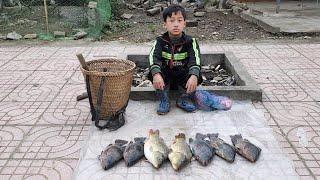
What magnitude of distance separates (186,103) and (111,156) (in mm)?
1457

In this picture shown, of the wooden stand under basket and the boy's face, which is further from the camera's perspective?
the boy's face

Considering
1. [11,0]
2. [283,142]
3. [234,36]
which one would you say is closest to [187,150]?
[283,142]

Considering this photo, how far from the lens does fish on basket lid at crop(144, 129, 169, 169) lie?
342 centimetres

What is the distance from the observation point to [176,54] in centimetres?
462

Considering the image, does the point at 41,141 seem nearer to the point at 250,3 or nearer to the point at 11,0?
the point at 11,0

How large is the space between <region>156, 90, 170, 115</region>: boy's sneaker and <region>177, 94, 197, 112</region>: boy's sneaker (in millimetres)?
140

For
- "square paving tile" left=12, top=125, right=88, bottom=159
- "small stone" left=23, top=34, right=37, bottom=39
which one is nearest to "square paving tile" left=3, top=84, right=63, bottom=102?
"square paving tile" left=12, top=125, right=88, bottom=159

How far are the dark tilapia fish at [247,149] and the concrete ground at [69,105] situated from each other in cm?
34

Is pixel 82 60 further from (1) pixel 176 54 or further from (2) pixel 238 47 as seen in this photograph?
(2) pixel 238 47

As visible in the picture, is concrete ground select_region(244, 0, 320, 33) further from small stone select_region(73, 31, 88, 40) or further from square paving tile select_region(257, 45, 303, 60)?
small stone select_region(73, 31, 88, 40)

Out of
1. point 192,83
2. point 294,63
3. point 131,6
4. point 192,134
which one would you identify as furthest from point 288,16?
point 192,134

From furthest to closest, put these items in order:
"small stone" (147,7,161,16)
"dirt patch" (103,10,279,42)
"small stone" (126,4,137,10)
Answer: "small stone" (126,4,137,10)
"small stone" (147,7,161,16)
"dirt patch" (103,10,279,42)

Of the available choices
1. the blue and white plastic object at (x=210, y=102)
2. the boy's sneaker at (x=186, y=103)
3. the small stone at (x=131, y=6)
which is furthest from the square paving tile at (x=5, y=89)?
the small stone at (x=131, y=6)

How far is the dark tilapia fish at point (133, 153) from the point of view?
3.48 metres
